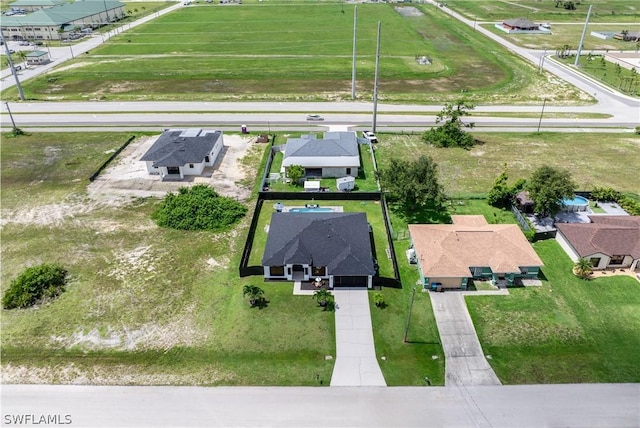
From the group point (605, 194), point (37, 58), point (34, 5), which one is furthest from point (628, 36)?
point (34, 5)

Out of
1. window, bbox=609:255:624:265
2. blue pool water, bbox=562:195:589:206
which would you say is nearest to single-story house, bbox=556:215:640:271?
window, bbox=609:255:624:265

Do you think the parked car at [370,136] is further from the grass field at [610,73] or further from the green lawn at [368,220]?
the grass field at [610,73]

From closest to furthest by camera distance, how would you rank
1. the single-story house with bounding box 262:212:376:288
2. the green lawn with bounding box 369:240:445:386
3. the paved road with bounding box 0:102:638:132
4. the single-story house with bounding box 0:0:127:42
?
the green lawn with bounding box 369:240:445:386, the single-story house with bounding box 262:212:376:288, the paved road with bounding box 0:102:638:132, the single-story house with bounding box 0:0:127:42

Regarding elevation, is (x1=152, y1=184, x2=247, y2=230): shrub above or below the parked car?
below

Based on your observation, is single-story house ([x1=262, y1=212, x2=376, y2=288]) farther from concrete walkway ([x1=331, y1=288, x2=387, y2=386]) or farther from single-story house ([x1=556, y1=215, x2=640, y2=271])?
single-story house ([x1=556, y1=215, x2=640, y2=271])

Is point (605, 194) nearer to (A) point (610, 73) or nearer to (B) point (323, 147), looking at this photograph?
(B) point (323, 147)
